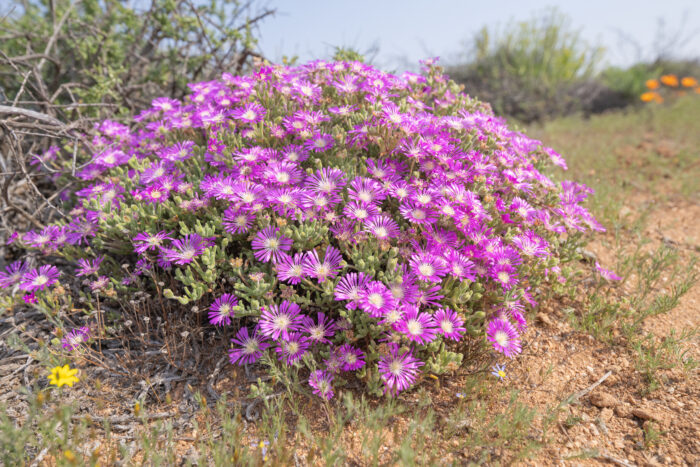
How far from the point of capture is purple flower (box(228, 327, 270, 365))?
6.94ft

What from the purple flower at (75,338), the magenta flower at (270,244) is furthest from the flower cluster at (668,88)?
the purple flower at (75,338)

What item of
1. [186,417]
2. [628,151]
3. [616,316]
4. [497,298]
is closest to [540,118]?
[628,151]

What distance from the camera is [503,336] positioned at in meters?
2.15

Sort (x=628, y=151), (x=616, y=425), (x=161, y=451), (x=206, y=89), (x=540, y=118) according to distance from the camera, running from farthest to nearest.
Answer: (x=540, y=118), (x=628, y=151), (x=206, y=89), (x=616, y=425), (x=161, y=451)

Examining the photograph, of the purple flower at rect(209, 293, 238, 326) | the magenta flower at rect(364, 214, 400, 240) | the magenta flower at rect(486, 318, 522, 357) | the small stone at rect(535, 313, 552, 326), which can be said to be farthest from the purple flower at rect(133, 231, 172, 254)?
the small stone at rect(535, 313, 552, 326)

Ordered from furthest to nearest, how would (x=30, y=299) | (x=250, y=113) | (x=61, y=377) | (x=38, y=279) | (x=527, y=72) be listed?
(x=527, y=72) → (x=250, y=113) → (x=38, y=279) → (x=30, y=299) → (x=61, y=377)

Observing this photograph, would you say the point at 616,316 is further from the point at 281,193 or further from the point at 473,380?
the point at 281,193

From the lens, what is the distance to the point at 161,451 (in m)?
1.87

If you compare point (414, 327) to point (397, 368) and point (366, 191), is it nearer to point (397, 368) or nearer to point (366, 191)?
point (397, 368)

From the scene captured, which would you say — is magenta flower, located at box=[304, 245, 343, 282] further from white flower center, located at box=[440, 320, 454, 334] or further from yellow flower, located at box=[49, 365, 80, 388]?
yellow flower, located at box=[49, 365, 80, 388]

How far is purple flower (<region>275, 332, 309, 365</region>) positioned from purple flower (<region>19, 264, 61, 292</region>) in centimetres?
139

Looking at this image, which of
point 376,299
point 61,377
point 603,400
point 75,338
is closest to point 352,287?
point 376,299

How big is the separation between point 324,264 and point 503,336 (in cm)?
94

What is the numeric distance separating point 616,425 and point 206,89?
3271 mm
